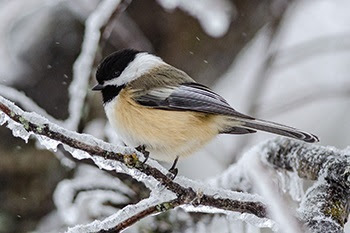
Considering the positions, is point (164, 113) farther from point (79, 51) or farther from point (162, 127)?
point (79, 51)

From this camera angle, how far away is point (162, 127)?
185 centimetres

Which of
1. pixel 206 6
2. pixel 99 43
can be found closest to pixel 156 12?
pixel 206 6

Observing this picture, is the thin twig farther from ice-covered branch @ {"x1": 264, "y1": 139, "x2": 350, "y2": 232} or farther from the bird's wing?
the bird's wing

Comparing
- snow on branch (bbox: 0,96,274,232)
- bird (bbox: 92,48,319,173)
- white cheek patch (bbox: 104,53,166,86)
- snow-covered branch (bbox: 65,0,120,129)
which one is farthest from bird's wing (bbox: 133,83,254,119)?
snow on branch (bbox: 0,96,274,232)

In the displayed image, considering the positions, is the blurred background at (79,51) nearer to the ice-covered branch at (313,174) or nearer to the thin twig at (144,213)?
the ice-covered branch at (313,174)

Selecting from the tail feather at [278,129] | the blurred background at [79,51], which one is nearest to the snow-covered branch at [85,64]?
the blurred background at [79,51]

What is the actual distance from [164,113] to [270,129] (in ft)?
1.07

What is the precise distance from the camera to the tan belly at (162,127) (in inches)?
72.6

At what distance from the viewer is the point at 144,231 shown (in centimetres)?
202

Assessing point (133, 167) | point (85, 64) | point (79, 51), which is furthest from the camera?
point (79, 51)

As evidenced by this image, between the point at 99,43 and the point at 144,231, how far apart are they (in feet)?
2.48

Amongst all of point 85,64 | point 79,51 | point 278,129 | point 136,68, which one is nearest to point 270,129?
point 278,129

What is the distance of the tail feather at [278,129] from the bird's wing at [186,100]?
26 millimetres

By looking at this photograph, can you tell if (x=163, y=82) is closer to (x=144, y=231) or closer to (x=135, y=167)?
(x=144, y=231)
